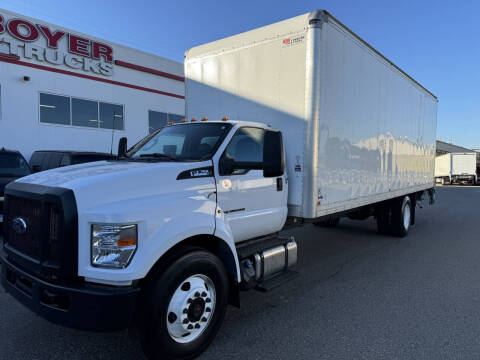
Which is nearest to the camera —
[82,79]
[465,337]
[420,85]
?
[465,337]

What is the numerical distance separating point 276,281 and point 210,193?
4.58 ft

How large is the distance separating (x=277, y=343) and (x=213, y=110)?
3.41 m

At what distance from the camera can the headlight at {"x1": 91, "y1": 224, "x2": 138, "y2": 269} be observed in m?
2.50

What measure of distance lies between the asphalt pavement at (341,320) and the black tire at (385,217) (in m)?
1.80

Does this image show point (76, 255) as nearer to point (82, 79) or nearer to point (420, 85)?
point (420, 85)

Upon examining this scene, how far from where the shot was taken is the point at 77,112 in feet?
Result: 45.1

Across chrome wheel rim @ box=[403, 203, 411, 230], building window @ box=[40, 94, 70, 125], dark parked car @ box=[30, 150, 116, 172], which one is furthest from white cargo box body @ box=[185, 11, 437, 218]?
building window @ box=[40, 94, 70, 125]

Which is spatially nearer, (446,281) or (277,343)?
(277,343)

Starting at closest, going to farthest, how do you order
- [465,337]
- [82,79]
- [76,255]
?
1. [76,255]
2. [465,337]
3. [82,79]

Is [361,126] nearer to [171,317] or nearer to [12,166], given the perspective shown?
[171,317]

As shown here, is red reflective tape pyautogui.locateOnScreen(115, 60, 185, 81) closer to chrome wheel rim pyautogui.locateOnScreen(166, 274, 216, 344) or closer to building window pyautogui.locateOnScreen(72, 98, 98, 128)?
building window pyautogui.locateOnScreen(72, 98, 98, 128)

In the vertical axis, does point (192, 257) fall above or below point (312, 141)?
below

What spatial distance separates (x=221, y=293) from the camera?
3193mm

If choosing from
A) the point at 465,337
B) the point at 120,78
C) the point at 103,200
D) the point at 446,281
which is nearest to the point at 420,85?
the point at 446,281
